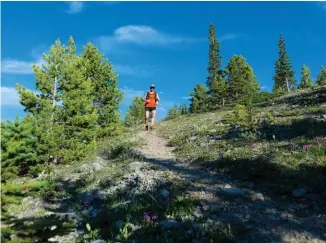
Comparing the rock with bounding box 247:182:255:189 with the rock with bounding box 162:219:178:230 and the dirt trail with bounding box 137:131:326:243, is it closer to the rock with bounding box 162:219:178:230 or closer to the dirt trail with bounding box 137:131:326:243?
the dirt trail with bounding box 137:131:326:243

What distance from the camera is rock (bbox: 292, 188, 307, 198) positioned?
9266 millimetres

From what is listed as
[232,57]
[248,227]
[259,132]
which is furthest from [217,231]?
[232,57]

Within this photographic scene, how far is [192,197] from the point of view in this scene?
956 cm

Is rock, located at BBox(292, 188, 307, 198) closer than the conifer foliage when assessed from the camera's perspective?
Yes

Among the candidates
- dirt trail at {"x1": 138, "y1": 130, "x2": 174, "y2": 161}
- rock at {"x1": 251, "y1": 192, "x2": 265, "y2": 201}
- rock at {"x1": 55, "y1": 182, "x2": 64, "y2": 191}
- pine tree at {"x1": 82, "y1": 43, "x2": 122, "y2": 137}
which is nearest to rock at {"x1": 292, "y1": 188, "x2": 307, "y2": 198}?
rock at {"x1": 251, "y1": 192, "x2": 265, "y2": 201}

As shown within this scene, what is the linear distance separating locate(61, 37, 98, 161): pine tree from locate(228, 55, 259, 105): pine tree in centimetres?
3399

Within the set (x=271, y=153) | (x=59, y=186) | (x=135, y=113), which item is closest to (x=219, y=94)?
(x=135, y=113)

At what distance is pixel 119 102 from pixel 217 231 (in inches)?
946

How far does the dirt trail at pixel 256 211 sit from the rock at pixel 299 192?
0.22m

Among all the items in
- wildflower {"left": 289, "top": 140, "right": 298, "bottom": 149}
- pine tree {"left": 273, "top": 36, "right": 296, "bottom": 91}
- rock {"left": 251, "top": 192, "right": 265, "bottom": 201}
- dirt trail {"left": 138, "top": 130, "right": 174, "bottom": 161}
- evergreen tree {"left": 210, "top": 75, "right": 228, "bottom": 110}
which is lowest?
rock {"left": 251, "top": 192, "right": 265, "bottom": 201}

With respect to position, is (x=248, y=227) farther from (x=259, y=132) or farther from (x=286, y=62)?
(x=286, y=62)

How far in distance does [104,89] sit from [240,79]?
3615cm

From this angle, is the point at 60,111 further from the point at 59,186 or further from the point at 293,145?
the point at 293,145

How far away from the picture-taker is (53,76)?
19781 millimetres
